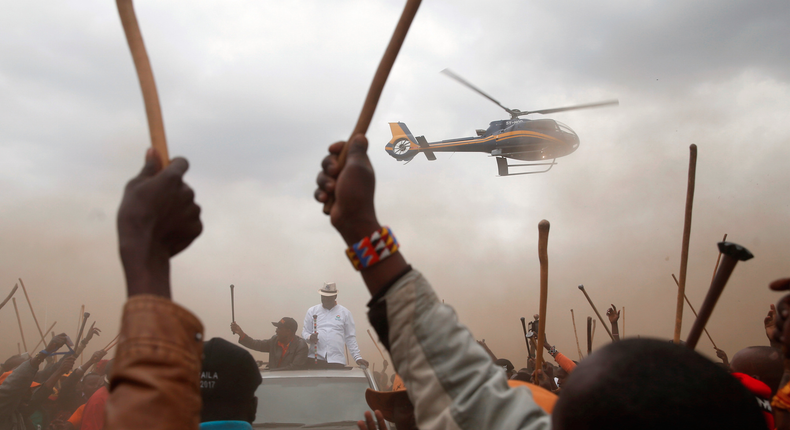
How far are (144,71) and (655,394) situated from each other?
1.19 m

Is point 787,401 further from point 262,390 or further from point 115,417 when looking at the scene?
point 262,390

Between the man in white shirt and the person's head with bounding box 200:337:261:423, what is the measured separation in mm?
5388

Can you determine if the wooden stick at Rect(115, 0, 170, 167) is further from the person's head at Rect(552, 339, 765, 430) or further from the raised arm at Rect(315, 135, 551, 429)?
the person's head at Rect(552, 339, 765, 430)

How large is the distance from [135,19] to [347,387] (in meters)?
4.04

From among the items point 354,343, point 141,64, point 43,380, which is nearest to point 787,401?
point 141,64

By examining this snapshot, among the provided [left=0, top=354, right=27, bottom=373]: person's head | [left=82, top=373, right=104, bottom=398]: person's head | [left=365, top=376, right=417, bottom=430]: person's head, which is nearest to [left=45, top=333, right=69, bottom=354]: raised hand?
[left=82, top=373, right=104, bottom=398]: person's head

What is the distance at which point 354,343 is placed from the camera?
7.80 m

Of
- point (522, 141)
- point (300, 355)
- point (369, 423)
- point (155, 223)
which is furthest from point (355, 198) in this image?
point (522, 141)

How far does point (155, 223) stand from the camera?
0.94 m

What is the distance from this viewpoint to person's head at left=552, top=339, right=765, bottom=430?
85 centimetres

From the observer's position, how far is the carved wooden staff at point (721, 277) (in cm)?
150

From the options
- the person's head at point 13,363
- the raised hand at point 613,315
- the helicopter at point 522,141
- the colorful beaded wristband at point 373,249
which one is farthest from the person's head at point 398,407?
the helicopter at point 522,141

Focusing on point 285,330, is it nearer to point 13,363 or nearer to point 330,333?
point 330,333

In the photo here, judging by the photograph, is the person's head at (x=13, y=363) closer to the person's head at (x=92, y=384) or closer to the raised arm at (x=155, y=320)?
the person's head at (x=92, y=384)
